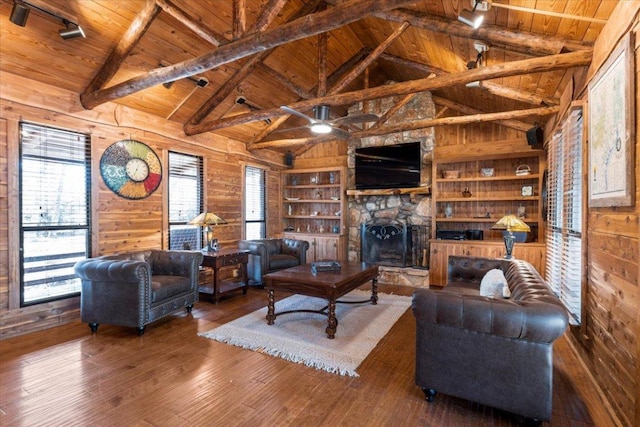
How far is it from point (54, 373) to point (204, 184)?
3.66 m

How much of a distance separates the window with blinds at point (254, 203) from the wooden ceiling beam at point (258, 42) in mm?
3222

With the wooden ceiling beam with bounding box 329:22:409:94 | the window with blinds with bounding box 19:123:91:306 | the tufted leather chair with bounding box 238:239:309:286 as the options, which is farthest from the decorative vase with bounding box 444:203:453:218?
the window with blinds with bounding box 19:123:91:306

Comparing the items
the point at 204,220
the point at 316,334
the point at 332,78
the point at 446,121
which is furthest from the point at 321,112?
the point at 316,334

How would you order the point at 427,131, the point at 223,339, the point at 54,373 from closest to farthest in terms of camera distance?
the point at 54,373 → the point at 223,339 → the point at 427,131

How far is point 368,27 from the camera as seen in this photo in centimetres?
492

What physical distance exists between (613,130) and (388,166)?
4528 mm

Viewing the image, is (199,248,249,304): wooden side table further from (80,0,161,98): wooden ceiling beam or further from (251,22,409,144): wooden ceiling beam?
(251,22,409,144): wooden ceiling beam

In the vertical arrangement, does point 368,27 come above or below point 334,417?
above

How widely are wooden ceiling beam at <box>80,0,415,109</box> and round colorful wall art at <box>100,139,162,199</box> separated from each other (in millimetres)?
690

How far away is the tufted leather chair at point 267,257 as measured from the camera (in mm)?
5449

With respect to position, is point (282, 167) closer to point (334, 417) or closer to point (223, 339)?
point (223, 339)

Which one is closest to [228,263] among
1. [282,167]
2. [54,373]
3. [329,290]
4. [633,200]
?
[329,290]

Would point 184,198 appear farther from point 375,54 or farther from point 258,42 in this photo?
point 375,54

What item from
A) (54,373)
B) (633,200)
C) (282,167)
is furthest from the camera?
(282,167)
